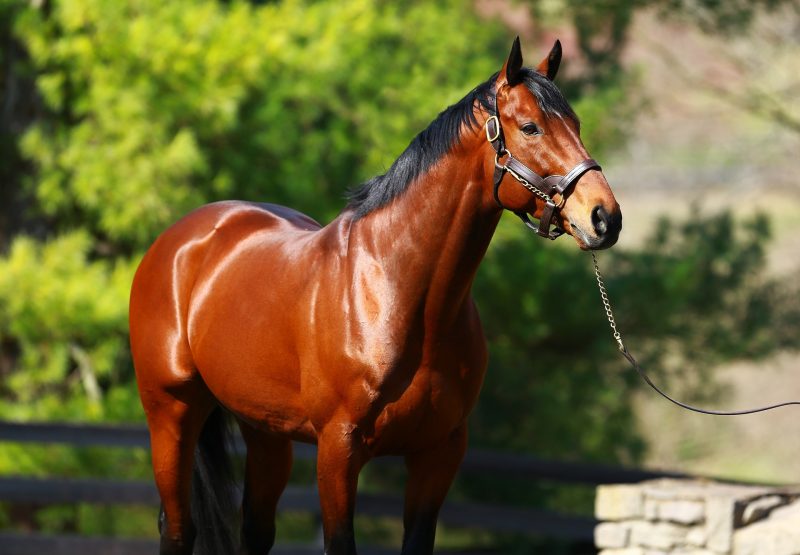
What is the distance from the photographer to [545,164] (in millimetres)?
3176

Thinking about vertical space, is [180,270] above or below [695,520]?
above

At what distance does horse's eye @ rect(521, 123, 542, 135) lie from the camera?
3.19 metres

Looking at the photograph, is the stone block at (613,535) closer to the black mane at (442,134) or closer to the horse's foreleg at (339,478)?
the horse's foreleg at (339,478)

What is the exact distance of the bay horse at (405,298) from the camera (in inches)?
126

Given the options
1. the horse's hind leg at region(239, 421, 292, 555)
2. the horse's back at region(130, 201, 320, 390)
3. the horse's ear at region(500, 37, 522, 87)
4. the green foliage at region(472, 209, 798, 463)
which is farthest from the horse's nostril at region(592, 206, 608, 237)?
the green foliage at region(472, 209, 798, 463)

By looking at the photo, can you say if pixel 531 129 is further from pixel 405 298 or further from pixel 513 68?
pixel 405 298

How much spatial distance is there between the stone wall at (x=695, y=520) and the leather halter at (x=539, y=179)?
175 cm

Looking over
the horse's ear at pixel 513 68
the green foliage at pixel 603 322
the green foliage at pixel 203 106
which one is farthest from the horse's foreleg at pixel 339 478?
the green foliage at pixel 603 322

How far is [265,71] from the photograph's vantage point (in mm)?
8805

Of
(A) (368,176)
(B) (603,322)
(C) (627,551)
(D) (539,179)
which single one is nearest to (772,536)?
(C) (627,551)

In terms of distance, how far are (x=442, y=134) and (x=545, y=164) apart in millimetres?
393

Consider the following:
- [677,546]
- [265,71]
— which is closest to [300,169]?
[265,71]

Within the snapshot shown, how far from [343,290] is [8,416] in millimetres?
6019

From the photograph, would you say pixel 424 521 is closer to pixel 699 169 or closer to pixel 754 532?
pixel 754 532
